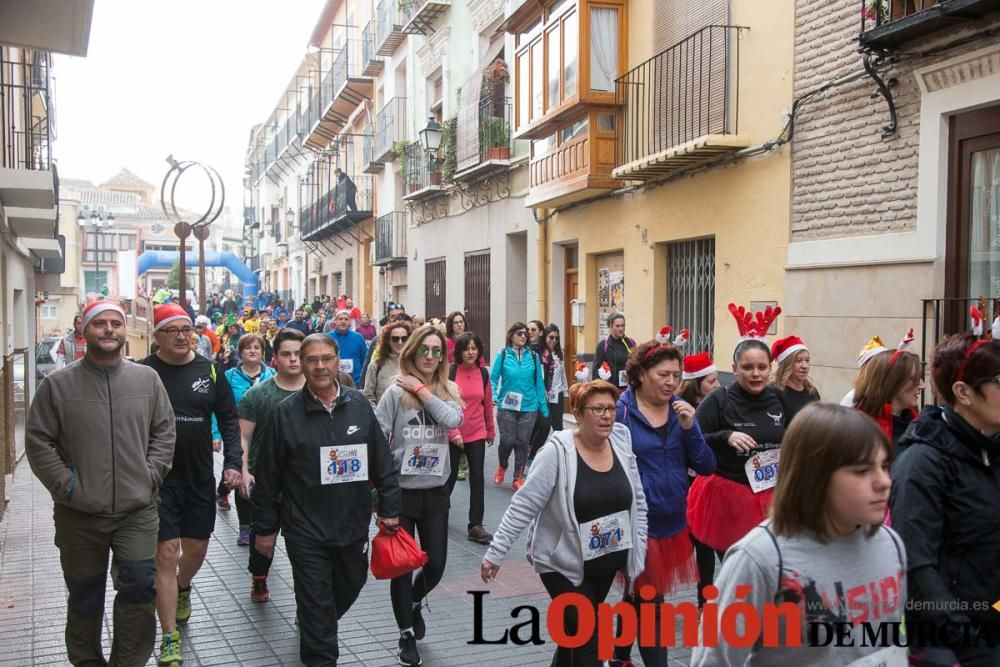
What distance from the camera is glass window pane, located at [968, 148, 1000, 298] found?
7.81 meters

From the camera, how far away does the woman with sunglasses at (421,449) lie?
5.43 metres

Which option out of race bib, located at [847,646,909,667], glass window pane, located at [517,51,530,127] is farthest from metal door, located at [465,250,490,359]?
race bib, located at [847,646,909,667]

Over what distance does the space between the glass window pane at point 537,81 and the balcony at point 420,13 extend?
633 cm

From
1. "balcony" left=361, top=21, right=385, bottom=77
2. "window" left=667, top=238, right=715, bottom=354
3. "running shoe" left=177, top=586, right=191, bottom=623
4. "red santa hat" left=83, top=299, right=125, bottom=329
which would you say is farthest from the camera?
"balcony" left=361, top=21, right=385, bottom=77

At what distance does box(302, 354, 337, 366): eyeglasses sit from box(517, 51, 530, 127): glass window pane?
11.8 meters

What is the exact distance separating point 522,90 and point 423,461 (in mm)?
11690

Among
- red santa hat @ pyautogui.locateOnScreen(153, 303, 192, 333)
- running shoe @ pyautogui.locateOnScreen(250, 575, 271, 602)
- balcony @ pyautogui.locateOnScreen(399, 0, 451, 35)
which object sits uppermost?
balcony @ pyautogui.locateOnScreen(399, 0, 451, 35)

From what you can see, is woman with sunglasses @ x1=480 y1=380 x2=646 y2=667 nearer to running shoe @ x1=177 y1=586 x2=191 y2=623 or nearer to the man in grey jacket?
the man in grey jacket

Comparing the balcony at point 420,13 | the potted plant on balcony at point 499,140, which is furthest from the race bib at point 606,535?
the balcony at point 420,13

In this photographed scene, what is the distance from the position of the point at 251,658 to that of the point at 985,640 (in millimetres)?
3759

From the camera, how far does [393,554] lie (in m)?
4.70

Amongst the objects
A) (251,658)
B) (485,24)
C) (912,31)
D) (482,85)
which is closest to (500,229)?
(482,85)

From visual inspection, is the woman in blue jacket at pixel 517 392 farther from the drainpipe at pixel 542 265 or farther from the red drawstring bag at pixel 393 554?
the drainpipe at pixel 542 265

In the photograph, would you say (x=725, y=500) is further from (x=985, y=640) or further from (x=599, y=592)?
(x=985, y=640)
